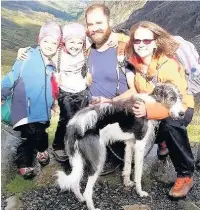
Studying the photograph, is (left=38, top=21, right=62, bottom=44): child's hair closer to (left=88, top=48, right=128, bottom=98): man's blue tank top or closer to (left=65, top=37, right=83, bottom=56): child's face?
(left=65, top=37, right=83, bottom=56): child's face

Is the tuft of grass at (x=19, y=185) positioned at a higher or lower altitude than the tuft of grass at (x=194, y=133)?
lower

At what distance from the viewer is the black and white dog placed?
6.99m

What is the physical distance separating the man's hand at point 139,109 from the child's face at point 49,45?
158 cm

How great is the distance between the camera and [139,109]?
7.21m

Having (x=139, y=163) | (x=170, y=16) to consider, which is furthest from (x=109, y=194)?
(x=170, y=16)

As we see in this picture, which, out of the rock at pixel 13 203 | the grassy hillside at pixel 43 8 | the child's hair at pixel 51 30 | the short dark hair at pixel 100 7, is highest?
the short dark hair at pixel 100 7

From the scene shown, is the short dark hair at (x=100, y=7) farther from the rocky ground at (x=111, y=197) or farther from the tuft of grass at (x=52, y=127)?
the rocky ground at (x=111, y=197)

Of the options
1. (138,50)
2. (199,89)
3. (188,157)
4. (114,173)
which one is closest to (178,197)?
(188,157)

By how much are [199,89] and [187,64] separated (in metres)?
0.51

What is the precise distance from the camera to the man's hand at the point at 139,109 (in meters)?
7.19

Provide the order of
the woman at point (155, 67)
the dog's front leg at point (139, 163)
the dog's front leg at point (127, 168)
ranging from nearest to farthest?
the woman at point (155, 67), the dog's front leg at point (139, 163), the dog's front leg at point (127, 168)

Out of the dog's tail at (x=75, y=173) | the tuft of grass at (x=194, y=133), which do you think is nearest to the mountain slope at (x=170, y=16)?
the tuft of grass at (x=194, y=133)

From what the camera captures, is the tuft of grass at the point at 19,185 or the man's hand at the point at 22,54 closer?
the man's hand at the point at 22,54

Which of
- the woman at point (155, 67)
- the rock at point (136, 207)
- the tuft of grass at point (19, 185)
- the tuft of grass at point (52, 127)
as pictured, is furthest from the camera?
the tuft of grass at point (52, 127)
